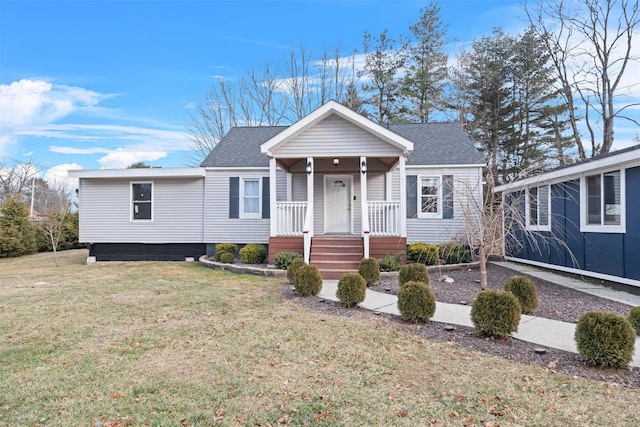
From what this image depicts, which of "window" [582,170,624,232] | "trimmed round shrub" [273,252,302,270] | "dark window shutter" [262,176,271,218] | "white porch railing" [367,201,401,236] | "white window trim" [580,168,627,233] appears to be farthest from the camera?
"dark window shutter" [262,176,271,218]

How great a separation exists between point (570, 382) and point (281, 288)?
550 cm

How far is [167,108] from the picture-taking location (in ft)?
75.6

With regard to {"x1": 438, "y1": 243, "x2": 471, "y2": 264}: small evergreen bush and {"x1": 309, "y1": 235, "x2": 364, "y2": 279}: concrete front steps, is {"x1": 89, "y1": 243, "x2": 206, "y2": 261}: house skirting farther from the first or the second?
{"x1": 438, "y1": 243, "x2": 471, "y2": 264}: small evergreen bush

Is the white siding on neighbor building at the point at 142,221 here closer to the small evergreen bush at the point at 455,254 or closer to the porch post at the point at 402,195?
the porch post at the point at 402,195

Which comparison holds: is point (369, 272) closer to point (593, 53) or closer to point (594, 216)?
point (594, 216)

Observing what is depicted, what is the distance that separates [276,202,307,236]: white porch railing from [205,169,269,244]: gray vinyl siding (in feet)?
7.51

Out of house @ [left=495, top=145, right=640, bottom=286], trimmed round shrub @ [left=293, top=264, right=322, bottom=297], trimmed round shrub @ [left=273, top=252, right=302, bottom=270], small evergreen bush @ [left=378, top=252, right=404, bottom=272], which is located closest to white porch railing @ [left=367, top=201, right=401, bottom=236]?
small evergreen bush @ [left=378, top=252, right=404, bottom=272]

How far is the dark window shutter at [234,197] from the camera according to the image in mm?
13016

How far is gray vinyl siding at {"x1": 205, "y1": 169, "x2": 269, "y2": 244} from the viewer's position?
12.9m

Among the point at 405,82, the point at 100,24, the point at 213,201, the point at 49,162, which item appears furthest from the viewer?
the point at 49,162

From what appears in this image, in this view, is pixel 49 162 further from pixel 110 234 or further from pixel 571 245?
pixel 571 245

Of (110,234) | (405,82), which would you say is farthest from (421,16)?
(110,234)

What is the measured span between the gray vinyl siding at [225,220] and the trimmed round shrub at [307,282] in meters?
6.04

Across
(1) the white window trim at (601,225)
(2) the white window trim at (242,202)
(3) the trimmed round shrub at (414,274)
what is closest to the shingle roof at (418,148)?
(2) the white window trim at (242,202)
